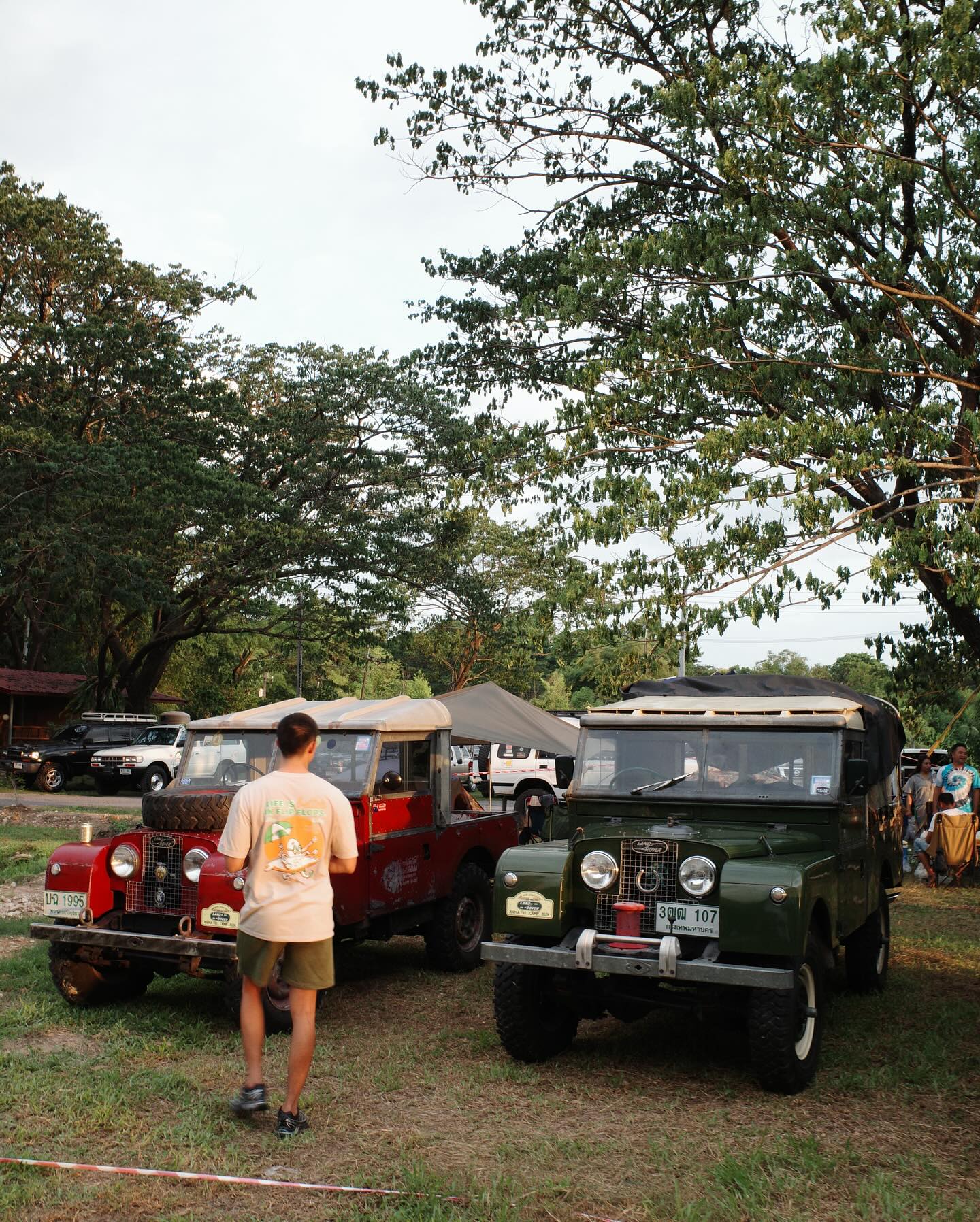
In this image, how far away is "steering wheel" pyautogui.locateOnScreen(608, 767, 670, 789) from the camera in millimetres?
7406

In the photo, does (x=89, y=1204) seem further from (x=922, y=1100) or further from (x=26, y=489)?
(x=26, y=489)

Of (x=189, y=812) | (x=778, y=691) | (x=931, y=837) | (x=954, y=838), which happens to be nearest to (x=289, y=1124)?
(x=189, y=812)

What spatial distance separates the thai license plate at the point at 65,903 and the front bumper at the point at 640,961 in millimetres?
2663

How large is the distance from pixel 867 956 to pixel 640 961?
10.4ft

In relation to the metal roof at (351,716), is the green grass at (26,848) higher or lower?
lower

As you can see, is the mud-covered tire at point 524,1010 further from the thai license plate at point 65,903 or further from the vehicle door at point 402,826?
the thai license plate at point 65,903

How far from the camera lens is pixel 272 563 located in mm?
29062

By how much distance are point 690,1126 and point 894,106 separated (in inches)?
391

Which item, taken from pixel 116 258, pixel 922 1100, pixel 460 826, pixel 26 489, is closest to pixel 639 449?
pixel 460 826

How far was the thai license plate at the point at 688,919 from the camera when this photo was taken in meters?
6.21

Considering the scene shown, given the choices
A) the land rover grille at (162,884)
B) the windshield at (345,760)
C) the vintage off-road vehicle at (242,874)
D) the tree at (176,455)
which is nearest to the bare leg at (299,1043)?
the vintage off-road vehicle at (242,874)

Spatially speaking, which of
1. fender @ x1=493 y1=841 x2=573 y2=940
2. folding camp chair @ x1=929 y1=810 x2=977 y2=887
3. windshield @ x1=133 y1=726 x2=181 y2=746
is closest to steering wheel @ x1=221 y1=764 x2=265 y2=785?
fender @ x1=493 y1=841 x2=573 y2=940

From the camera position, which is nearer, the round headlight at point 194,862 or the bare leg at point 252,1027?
the bare leg at point 252,1027


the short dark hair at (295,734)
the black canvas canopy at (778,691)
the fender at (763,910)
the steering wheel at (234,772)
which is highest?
the black canvas canopy at (778,691)
